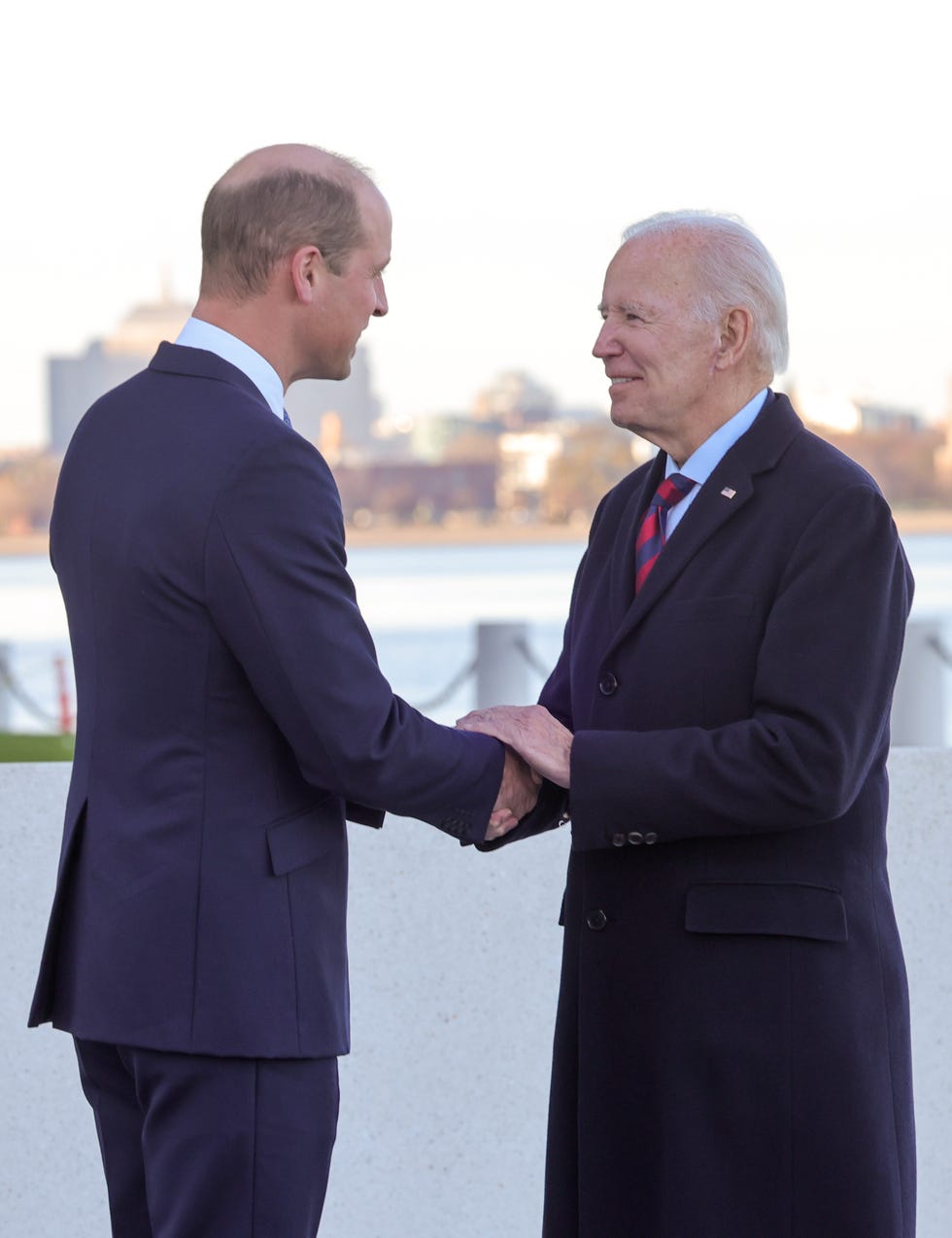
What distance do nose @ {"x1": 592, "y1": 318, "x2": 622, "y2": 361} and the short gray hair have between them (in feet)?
0.43

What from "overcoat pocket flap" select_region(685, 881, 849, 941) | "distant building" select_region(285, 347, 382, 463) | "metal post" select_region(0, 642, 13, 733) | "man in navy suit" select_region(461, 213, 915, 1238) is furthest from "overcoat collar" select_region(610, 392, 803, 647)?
"distant building" select_region(285, 347, 382, 463)

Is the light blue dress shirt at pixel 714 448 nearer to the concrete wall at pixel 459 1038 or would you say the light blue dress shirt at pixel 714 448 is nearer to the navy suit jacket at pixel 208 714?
the navy suit jacket at pixel 208 714

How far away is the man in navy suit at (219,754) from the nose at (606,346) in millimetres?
479

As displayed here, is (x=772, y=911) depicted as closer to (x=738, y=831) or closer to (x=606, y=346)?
(x=738, y=831)

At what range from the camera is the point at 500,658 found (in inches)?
278

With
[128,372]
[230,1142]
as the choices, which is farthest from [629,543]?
[128,372]

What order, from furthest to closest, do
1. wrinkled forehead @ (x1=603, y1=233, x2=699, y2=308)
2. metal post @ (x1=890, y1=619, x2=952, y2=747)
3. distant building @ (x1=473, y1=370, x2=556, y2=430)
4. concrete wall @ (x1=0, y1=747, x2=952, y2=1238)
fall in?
distant building @ (x1=473, y1=370, x2=556, y2=430) < metal post @ (x1=890, y1=619, x2=952, y2=747) < concrete wall @ (x1=0, y1=747, x2=952, y2=1238) < wrinkled forehead @ (x1=603, y1=233, x2=699, y2=308)

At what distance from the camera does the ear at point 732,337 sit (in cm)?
231

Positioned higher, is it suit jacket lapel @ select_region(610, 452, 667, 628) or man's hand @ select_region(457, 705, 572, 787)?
suit jacket lapel @ select_region(610, 452, 667, 628)

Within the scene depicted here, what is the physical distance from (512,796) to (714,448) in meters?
0.57

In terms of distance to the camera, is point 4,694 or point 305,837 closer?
point 305,837

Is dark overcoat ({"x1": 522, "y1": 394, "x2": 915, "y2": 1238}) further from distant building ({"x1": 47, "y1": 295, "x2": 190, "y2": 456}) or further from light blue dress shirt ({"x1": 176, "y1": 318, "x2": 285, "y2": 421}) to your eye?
distant building ({"x1": 47, "y1": 295, "x2": 190, "y2": 456})

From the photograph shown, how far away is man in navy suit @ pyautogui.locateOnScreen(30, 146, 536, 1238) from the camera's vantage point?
76.7 inches

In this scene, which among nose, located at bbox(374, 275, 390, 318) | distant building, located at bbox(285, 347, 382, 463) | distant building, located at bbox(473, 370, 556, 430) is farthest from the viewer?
distant building, located at bbox(473, 370, 556, 430)
